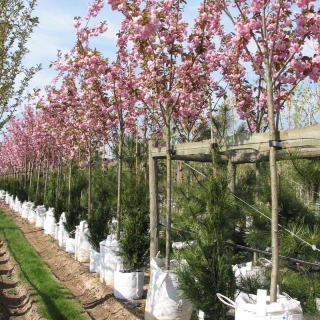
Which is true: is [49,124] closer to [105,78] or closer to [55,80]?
[55,80]

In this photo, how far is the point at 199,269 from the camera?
406 cm

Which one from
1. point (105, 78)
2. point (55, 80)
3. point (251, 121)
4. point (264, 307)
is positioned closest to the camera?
point (264, 307)

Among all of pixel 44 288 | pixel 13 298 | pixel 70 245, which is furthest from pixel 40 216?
pixel 44 288

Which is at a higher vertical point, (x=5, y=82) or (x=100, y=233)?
(x=5, y=82)

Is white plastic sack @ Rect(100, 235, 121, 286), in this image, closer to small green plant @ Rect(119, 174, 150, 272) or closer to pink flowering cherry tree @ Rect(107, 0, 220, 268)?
small green plant @ Rect(119, 174, 150, 272)

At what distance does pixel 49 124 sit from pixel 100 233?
542cm

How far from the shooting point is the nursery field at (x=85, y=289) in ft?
18.4

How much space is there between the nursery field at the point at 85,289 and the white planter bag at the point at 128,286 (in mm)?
106

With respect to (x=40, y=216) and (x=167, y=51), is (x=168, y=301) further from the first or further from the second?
(x=40, y=216)

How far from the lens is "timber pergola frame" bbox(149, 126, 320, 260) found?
3332mm

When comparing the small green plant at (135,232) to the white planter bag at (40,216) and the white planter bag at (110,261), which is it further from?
the white planter bag at (40,216)

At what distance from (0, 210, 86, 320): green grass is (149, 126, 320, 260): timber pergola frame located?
1.34 meters

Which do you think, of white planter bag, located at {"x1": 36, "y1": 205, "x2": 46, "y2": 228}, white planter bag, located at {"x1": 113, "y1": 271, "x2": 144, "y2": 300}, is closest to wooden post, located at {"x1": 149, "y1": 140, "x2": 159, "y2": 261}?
white planter bag, located at {"x1": 113, "y1": 271, "x2": 144, "y2": 300}

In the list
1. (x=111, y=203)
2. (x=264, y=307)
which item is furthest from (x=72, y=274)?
(x=264, y=307)
